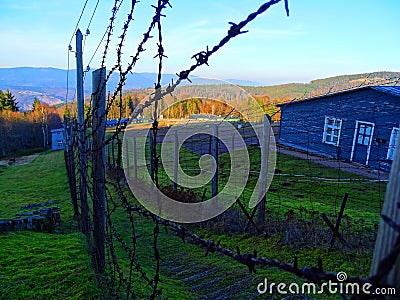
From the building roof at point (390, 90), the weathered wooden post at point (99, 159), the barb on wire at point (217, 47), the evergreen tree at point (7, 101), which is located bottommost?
the evergreen tree at point (7, 101)

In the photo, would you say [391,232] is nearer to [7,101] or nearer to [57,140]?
[57,140]

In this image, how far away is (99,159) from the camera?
288 centimetres

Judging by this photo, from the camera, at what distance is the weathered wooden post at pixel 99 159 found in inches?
112

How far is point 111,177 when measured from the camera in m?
12.4

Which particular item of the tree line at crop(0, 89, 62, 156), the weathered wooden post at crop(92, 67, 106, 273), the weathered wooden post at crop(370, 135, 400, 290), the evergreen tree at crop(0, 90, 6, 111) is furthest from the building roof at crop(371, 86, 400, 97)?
the evergreen tree at crop(0, 90, 6, 111)

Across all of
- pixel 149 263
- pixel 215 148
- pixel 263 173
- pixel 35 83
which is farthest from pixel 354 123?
pixel 35 83

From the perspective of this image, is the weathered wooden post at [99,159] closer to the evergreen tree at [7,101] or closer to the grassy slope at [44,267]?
the grassy slope at [44,267]

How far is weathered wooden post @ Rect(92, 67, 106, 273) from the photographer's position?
9.32 ft

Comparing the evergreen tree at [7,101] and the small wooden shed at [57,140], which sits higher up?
the evergreen tree at [7,101]

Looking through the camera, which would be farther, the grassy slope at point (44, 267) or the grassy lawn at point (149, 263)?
the grassy lawn at point (149, 263)

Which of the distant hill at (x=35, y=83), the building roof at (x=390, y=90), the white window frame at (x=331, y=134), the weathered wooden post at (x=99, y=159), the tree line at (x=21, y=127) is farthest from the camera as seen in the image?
the distant hill at (x=35, y=83)

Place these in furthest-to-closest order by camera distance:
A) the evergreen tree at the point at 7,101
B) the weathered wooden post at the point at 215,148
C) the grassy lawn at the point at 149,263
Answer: the evergreen tree at the point at 7,101, the weathered wooden post at the point at 215,148, the grassy lawn at the point at 149,263

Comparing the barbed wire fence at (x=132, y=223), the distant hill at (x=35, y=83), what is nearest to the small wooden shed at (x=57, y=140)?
the barbed wire fence at (x=132, y=223)

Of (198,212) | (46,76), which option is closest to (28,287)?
(198,212)
